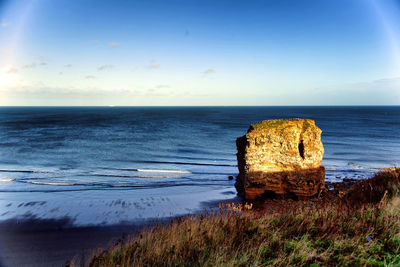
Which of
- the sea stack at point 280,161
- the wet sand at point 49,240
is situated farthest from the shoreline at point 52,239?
the sea stack at point 280,161

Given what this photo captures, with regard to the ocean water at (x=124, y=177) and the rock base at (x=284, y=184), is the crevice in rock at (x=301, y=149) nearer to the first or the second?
the rock base at (x=284, y=184)

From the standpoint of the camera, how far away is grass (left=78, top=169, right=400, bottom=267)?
424 cm

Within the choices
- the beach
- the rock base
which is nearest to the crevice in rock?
the rock base

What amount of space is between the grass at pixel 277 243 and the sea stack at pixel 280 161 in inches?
270

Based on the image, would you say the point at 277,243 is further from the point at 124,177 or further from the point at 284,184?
the point at 124,177

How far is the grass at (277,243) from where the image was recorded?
13.9 feet

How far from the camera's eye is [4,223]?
34.3 feet

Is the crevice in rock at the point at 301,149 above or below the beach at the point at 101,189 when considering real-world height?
above

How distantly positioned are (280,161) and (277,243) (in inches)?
344

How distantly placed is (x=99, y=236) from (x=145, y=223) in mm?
1969

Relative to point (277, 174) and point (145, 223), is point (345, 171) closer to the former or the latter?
point (277, 174)

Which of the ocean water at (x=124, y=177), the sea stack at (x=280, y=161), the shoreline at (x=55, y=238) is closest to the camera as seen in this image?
the shoreline at (x=55, y=238)

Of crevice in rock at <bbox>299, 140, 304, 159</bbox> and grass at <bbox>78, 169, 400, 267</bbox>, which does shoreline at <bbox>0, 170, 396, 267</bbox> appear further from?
crevice in rock at <bbox>299, 140, 304, 159</bbox>

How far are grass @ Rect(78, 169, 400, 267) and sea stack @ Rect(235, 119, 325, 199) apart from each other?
6.87 m
